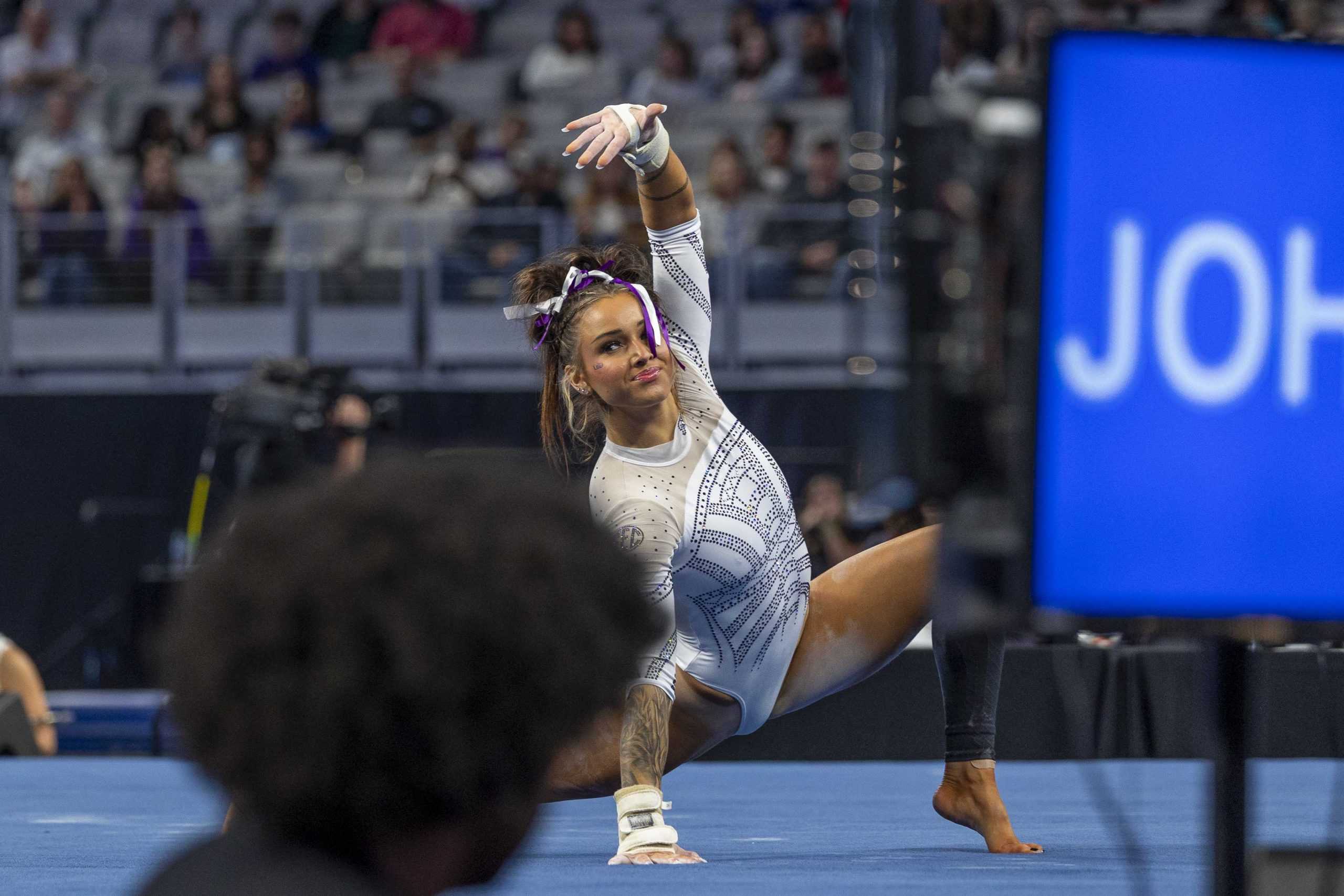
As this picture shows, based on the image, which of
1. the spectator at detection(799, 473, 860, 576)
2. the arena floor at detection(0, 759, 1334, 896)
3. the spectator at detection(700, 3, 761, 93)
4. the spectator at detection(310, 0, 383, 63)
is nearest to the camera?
the arena floor at detection(0, 759, 1334, 896)

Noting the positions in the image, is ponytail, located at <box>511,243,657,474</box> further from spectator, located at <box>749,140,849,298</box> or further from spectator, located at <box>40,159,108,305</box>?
spectator, located at <box>40,159,108,305</box>

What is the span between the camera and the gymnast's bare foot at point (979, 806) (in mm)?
2895

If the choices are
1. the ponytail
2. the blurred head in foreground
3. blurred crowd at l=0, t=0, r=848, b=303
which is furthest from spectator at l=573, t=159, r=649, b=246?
the blurred head in foreground

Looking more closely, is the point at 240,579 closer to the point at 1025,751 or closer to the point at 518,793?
the point at 518,793

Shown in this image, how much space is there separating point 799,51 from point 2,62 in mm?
4526

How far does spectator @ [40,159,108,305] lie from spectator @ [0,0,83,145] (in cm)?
168

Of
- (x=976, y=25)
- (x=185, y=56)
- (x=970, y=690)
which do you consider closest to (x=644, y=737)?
(x=970, y=690)

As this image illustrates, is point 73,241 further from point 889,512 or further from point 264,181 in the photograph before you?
point 889,512

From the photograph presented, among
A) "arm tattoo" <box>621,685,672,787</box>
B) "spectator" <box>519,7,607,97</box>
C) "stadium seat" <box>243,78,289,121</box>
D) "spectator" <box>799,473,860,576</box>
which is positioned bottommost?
"spectator" <box>799,473,860,576</box>

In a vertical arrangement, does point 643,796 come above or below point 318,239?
below

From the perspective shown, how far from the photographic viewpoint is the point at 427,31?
9.90 metres

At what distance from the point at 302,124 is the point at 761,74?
7.90ft

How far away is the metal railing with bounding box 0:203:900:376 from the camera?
7453 millimetres

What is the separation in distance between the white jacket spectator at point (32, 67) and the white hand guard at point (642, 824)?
27.0 ft
